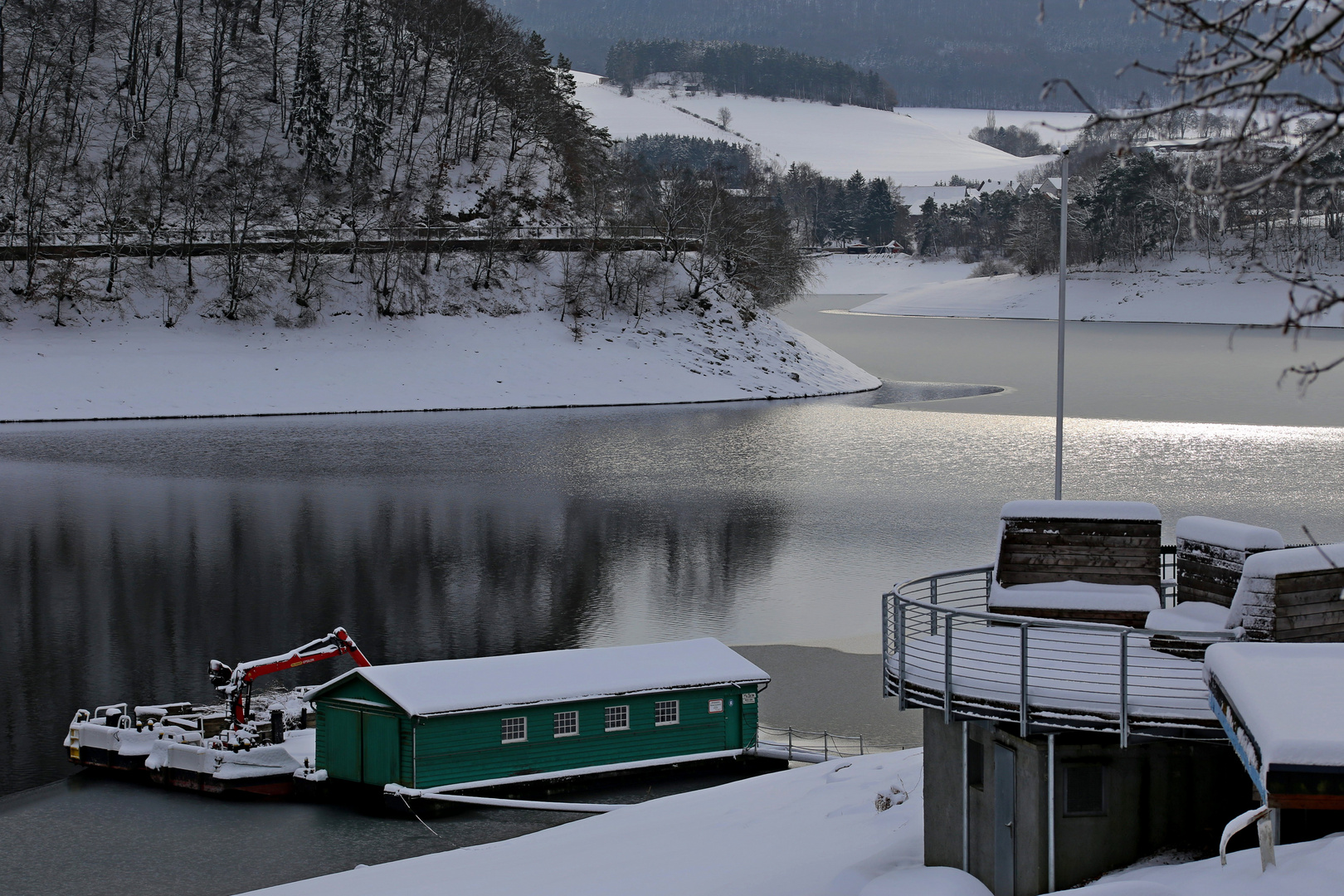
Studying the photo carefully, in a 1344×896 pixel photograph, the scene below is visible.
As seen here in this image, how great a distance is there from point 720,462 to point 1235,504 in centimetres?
1909

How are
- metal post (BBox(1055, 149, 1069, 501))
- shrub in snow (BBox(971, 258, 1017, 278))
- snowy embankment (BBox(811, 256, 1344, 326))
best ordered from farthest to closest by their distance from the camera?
shrub in snow (BBox(971, 258, 1017, 278)), snowy embankment (BBox(811, 256, 1344, 326)), metal post (BBox(1055, 149, 1069, 501))

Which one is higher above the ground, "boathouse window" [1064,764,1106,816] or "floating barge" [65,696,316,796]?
"boathouse window" [1064,764,1106,816]

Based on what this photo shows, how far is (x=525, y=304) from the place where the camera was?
81.2m

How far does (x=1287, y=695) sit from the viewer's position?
852cm

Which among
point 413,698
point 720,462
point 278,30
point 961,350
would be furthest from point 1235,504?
point 278,30

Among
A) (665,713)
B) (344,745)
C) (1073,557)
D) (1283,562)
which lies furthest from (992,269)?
(1283,562)

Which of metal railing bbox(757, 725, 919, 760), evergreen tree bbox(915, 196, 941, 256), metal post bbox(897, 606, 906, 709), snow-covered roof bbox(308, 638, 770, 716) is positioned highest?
evergreen tree bbox(915, 196, 941, 256)

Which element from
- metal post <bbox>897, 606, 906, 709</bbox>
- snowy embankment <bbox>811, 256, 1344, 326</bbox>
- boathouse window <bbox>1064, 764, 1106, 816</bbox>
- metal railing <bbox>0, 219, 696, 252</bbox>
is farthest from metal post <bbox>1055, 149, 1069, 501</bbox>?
snowy embankment <bbox>811, 256, 1344, 326</bbox>

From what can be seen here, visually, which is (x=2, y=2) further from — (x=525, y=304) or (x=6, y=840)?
(x=6, y=840)

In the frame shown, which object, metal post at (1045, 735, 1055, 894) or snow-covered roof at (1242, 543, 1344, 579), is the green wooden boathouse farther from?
snow-covered roof at (1242, 543, 1344, 579)

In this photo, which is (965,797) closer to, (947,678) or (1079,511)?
(947,678)

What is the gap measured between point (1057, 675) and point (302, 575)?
944 inches

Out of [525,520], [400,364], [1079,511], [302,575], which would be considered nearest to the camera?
[1079,511]

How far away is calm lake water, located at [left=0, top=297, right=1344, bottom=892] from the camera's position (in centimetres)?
2558
